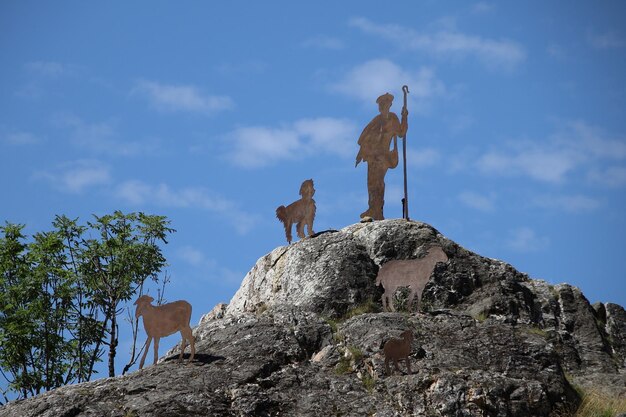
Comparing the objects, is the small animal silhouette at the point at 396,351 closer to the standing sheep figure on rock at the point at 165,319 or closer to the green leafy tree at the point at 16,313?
the standing sheep figure on rock at the point at 165,319

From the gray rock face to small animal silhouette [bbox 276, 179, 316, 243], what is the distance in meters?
0.65

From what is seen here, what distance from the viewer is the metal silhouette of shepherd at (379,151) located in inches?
1558

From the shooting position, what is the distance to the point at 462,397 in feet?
95.2

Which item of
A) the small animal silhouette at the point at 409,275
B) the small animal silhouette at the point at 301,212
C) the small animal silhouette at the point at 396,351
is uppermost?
the small animal silhouette at the point at 301,212

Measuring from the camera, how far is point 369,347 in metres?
31.4

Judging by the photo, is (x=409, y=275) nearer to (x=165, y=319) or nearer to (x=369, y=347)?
(x=369, y=347)

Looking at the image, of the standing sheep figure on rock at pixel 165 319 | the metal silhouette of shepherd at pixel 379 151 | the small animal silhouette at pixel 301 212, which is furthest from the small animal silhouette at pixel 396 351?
the metal silhouette of shepherd at pixel 379 151

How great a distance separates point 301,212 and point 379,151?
3.60 metres

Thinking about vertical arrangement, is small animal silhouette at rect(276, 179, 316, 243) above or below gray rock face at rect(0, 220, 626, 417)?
above

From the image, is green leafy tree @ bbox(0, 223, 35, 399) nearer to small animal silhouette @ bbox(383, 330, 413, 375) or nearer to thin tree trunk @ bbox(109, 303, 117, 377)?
thin tree trunk @ bbox(109, 303, 117, 377)

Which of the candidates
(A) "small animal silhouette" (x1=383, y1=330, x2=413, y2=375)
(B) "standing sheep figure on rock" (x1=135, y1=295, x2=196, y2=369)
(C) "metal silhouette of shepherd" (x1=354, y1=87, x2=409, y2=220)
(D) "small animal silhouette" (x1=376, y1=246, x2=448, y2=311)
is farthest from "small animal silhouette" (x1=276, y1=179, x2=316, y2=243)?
(A) "small animal silhouette" (x1=383, y1=330, x2=413, y2=375)

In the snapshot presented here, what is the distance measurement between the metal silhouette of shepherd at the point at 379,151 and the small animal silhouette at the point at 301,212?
2443 millimetres

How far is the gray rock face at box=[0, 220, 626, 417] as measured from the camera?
29109 mm

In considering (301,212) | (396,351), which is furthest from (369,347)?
(301,212)
